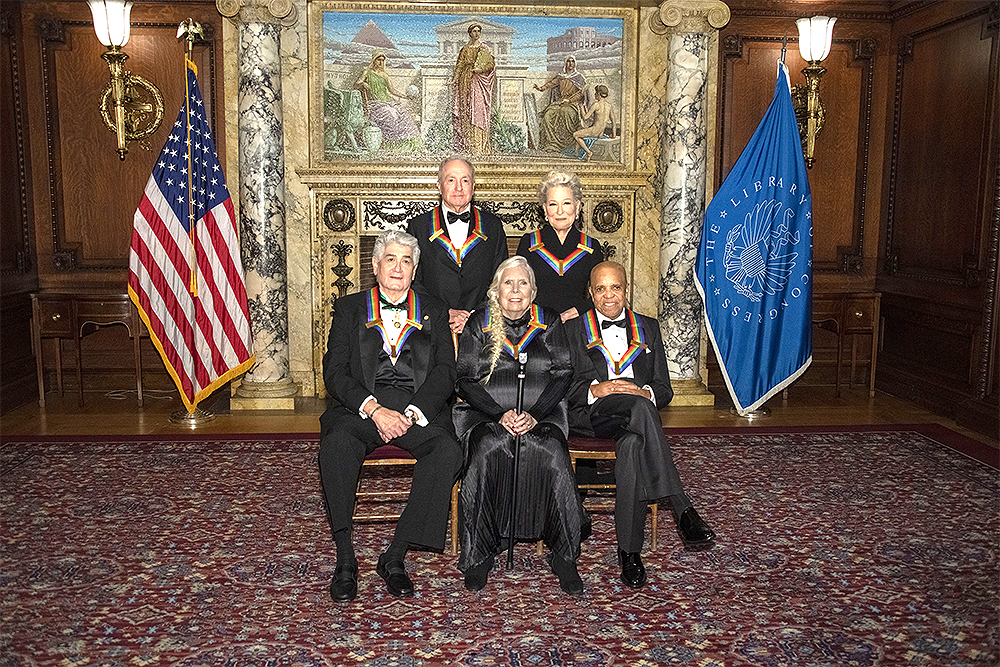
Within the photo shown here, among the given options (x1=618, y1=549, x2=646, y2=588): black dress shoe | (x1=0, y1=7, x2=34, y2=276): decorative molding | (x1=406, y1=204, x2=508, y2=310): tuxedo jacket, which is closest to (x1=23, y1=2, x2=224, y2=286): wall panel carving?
(x1=0, y1=7, x2=34, y2=276): decorative molding

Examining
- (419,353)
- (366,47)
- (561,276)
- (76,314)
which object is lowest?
(76,314)

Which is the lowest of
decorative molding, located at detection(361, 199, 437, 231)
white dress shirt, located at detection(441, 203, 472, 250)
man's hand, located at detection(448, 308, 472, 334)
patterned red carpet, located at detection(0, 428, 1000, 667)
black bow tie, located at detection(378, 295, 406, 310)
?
patterned red carpet, located at detection(0, 428, 1000, 667)

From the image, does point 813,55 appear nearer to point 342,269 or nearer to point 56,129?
point 342,269

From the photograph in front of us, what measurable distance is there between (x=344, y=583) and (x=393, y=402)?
0.92 m

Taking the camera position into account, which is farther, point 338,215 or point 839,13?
point 839,13

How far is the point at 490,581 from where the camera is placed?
396 cm

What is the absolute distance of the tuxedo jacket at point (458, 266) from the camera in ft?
16.7

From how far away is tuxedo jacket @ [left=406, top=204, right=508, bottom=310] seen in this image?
16.7 feet

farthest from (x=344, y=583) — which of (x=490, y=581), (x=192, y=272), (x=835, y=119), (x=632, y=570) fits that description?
(x=835, y=119)

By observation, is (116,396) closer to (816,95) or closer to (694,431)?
(694,431)

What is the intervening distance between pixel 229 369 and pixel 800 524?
4503mm

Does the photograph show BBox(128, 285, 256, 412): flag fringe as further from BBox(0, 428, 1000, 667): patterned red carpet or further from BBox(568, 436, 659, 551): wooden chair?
BBox(568, 436, 659, 551): wooden chair

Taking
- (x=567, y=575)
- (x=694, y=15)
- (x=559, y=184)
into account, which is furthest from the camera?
(x=694, y=15)

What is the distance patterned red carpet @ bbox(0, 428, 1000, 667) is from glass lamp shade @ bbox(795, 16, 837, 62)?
3.64 m
